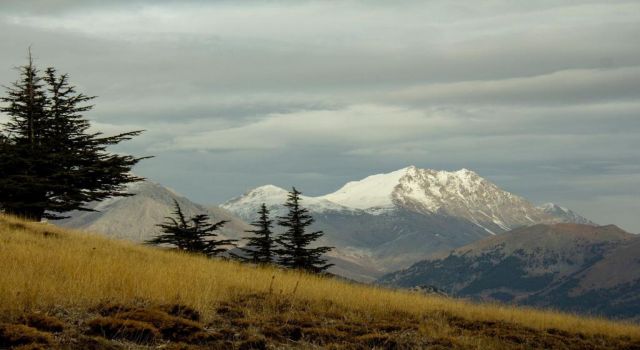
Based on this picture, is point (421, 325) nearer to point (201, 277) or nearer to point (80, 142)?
point (201, 277)

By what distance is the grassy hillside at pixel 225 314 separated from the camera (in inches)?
463

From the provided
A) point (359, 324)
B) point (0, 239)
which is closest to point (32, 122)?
point (0, 239)

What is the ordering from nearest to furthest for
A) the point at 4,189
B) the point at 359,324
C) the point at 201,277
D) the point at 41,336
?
1. the point at 41,336
2. the point at 359,324
3. the point at 201,277
4. the point at 4,189

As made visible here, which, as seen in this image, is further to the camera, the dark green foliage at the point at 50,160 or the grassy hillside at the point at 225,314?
the dark green foliage at the point at 50,160

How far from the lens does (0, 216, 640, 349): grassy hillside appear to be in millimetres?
11766

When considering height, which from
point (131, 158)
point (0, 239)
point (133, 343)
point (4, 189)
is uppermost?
point (131, 158)

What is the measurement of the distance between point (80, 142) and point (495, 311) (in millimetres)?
25545

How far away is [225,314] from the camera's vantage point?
1430 cm

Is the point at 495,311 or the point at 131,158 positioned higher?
the point at 131,158

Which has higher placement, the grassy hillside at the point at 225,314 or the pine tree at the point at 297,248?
the pine tree at the point at 297,248

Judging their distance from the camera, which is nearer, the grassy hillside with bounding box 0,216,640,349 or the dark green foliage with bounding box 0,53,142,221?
the grassy hillside with bounding box 0,216,640,349

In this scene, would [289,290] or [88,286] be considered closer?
[88,286]

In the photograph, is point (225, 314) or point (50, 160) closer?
point (225, 314)

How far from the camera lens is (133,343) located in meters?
11.3
